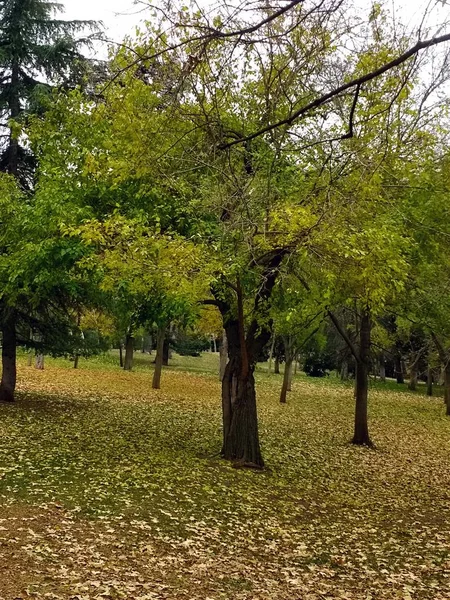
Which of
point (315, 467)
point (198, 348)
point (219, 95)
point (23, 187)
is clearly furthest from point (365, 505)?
point (198, 348)

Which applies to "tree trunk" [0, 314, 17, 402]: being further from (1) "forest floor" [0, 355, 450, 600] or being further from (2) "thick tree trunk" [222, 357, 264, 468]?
(2) "thick tree trunk" [222, 357, 264, 468]

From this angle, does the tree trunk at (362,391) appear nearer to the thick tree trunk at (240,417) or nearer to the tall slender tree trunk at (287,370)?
the thick tree trunk at (240,417)

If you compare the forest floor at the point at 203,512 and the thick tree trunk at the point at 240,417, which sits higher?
the thick tree trunk at the point at 240,417

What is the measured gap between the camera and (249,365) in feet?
35.4

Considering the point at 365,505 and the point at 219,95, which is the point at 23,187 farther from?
the point at 365,505

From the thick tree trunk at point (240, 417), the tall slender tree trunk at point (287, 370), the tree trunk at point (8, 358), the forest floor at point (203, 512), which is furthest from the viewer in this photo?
the tall slender tree trunk at point (287, 370)

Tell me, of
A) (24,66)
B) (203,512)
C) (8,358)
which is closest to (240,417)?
(203,512)

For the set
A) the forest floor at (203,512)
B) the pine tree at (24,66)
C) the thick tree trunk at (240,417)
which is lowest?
the forest floor at (203,512)

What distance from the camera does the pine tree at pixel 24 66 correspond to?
15.5 m

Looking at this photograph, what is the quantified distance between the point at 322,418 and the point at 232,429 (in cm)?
972

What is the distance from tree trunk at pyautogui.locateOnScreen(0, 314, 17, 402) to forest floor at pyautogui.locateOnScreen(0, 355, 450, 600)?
0.64 m

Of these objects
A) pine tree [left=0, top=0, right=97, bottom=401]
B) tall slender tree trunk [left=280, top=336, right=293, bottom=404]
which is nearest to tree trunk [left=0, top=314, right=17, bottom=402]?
pine tree [left=0, top=0, right=97, bottom=401]

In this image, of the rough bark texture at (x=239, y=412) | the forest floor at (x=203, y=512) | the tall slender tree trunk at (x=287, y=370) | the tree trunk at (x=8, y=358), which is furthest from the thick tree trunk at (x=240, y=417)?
the tall slender tree trunk at (x=287, y=370)

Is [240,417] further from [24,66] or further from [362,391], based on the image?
[24,66]
